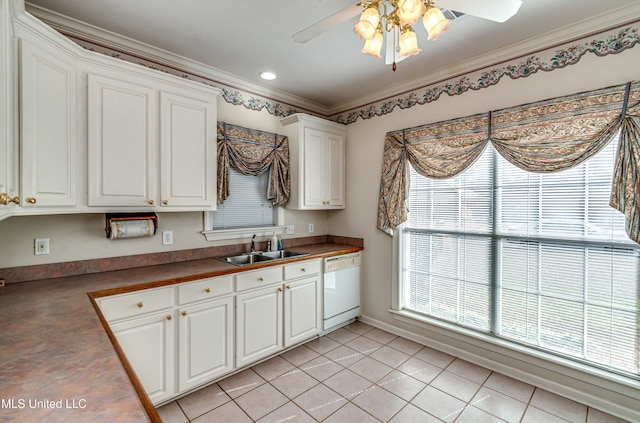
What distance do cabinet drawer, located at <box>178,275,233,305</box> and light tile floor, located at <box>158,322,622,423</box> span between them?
75 cm

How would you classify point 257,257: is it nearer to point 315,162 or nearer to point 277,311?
point 277,311

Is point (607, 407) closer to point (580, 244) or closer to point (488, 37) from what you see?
point (580, 244)

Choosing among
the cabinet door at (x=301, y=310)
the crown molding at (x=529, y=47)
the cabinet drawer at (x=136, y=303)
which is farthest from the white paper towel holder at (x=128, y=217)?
the crown molding at (x=529, y=47)

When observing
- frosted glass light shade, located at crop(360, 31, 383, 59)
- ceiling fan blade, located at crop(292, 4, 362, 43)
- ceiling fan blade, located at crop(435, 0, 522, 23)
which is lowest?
frosted glass light shade, located at crop(360, 31, 383, 59)

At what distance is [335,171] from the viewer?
12.1ft

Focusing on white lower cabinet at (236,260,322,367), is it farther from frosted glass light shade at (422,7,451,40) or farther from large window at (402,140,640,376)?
frosted glass light shade at (422,7,451,40)

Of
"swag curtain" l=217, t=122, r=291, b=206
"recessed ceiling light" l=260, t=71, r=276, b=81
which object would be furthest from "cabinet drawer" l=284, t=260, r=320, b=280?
"recessed ceiling light" l=260, t=71, r=276, b=81

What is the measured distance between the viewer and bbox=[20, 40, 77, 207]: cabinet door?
1615 mm

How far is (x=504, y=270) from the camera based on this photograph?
2600 millimetres

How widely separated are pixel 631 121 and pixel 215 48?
305cm

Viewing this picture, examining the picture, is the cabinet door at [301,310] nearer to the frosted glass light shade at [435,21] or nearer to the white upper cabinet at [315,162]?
the white upper cabinet at [315,162]

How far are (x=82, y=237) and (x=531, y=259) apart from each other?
352 cm

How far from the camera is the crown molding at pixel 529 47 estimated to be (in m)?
2.00

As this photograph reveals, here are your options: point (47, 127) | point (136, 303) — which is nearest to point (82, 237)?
point (136, 303)
